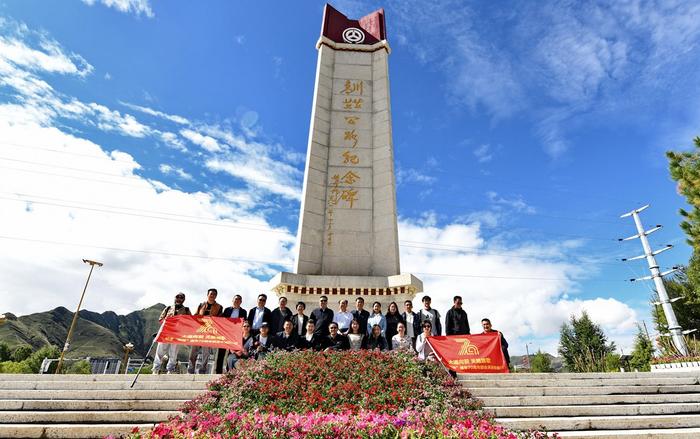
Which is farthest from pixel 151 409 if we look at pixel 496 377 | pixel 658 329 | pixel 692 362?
pixel 658 329

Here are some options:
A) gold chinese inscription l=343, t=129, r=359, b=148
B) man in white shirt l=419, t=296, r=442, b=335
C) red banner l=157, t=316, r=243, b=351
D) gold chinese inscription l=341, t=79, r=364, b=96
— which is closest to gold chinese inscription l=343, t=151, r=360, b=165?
gold chinese inscription l=343, t=129, r=359, b=148

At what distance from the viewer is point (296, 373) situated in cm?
593

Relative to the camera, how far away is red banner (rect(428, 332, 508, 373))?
7.06m

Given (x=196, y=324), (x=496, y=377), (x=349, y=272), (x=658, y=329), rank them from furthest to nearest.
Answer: (x=658, y=329) < (x=349, y=272) < (x=196, y=324) < (x=496, y=377)

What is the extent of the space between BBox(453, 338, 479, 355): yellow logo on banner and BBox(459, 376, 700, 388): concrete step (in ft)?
1.93

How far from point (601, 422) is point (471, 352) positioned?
7.75 feet

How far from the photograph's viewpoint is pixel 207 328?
7.36 metres

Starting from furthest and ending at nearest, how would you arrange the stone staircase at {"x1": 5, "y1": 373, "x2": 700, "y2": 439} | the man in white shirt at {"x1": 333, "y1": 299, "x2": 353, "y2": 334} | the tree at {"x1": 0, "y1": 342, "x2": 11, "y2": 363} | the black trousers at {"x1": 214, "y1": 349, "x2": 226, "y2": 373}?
the tree at {"x1": 0, "y1": 342, "x2": 11, "y2": 363}, the man in white shirt at {"x1": 333, "y1": 299, "x2": 353, "y2": 334}, the black trousers at {"x1": 214, "y1": 349, "x2": 226, "y2": 373}, the stone staircase at {"x1": 5, "y1": 373, "x2": 700, "y2": 439}

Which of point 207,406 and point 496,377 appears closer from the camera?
point 207,406

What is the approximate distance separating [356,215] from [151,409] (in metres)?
8.03

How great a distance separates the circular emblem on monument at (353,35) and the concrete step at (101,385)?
45.0ft

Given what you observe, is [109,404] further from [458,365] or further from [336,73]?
[336,73]

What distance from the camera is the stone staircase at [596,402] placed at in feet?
16.7

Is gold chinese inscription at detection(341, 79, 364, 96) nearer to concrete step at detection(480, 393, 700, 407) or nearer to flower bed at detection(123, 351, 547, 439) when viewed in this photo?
flower bed at detection(123, 351, 547, 439)
